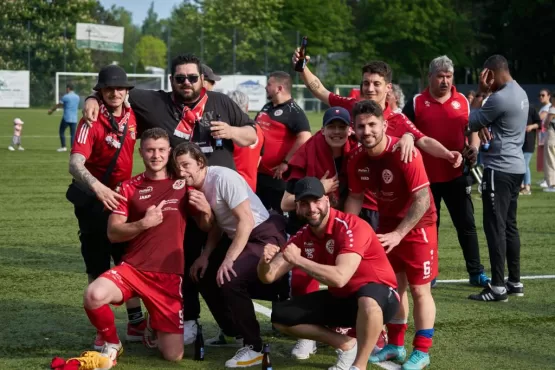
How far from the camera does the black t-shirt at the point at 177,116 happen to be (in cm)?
700

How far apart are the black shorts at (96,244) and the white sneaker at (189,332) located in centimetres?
79

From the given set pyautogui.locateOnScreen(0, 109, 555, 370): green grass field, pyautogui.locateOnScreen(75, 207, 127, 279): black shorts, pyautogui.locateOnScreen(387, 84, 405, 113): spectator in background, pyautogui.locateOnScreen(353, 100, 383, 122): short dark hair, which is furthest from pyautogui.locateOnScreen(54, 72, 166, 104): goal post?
pyautogui.locateOnScreen(353, 100, 383, 122): short dark hair

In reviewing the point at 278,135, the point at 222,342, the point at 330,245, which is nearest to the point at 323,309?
the point at 330,245

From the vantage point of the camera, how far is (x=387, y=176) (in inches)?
248

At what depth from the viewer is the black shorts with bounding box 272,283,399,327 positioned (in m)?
5.92

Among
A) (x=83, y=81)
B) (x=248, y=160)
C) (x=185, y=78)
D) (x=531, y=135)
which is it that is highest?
(x=185, y=78)

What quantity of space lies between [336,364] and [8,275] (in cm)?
456

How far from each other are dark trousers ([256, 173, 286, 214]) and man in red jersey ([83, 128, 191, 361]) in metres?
3.19

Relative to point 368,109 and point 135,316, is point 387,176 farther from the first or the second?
point 135,316

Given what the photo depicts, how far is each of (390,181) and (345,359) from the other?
128 centimetres

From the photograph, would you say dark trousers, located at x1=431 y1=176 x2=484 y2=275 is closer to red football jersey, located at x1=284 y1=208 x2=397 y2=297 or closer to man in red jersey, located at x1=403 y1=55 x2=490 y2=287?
man in red jersey, located at x1=403 y1=55 x2=490 y2=287

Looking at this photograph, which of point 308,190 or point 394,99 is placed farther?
point 394,99

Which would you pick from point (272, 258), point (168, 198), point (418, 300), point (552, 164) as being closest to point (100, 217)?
point (168, 198)

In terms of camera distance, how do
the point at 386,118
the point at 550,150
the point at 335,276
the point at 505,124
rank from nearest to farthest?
the point at 335,276, the point at 386,118, the point at 505,124, the point at 550,150
